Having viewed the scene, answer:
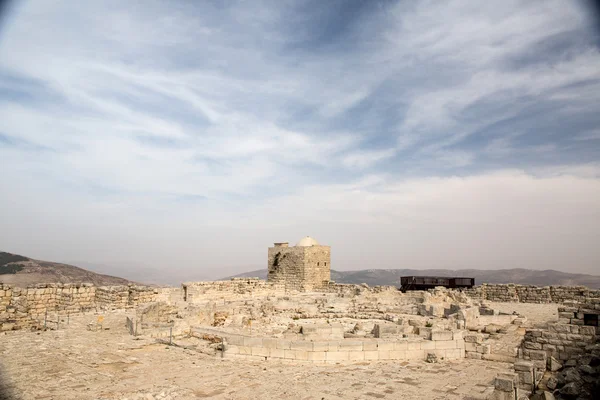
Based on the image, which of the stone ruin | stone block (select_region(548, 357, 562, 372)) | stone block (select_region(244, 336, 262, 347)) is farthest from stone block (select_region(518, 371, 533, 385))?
stone block (select_region(244, 336, 262, 347))

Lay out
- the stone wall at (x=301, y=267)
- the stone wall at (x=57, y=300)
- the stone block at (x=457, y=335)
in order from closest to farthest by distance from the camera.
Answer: the stone block at (x=457, y=335) < the stone wall at (x=57, y=300) < the stone wall at (x=301, y=267)

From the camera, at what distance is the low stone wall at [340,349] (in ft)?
34.3

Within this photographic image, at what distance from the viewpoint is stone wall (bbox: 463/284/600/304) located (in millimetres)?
21891

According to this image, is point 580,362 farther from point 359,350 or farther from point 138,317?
point 138,317

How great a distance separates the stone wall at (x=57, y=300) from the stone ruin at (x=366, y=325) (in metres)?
0.04

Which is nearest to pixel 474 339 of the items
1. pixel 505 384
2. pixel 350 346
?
pixel 350 346

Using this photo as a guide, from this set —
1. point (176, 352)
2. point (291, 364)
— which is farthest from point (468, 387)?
point (176, 352)

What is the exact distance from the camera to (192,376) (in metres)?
8.79

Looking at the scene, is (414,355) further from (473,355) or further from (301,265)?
(301,265)

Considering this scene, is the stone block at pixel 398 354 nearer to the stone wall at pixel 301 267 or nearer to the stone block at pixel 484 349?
the stone block at pixel 484 349

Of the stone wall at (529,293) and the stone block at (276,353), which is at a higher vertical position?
the stone wall at (529,293)

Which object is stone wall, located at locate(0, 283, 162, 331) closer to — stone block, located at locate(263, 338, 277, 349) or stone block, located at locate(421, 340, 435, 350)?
stone block, located at locate(263, 338, 277, 349)

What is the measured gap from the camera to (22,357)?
965 cm

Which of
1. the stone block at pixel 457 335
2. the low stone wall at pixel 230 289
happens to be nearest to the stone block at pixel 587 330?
the stone block at pixel 457 335
